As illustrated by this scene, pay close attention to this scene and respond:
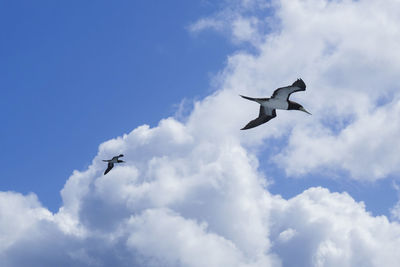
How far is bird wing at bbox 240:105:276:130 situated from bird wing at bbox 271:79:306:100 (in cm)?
429

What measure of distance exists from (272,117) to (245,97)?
6.13m

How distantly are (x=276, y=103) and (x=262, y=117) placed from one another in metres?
3.75

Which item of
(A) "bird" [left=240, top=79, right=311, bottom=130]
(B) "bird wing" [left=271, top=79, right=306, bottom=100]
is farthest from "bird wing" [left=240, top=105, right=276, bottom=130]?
(B) "bird wing" [left=271, top=79, right=306, bottom=100]

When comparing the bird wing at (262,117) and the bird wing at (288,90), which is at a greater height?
the bird wing at (262,117)

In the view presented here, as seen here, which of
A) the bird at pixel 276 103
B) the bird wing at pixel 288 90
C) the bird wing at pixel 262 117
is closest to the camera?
the bird wing at pixel 288 90

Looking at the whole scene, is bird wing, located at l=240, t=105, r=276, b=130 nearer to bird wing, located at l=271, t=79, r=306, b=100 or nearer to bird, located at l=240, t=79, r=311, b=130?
bird, located at l=240, t=79, r=311, b=130

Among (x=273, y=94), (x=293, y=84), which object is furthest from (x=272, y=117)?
(x=293, y=84)

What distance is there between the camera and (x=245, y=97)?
42.8 m

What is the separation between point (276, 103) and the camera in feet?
146

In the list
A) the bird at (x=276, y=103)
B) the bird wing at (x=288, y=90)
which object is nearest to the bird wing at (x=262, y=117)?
the bird at (x=276, y=103)

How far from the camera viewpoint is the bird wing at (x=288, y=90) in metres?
39.7

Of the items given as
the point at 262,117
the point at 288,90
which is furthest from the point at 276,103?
the point at 262,117

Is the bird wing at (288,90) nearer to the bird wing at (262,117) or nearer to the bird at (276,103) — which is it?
the bird at (276,103)

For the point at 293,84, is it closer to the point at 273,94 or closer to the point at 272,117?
the point at 273,94
